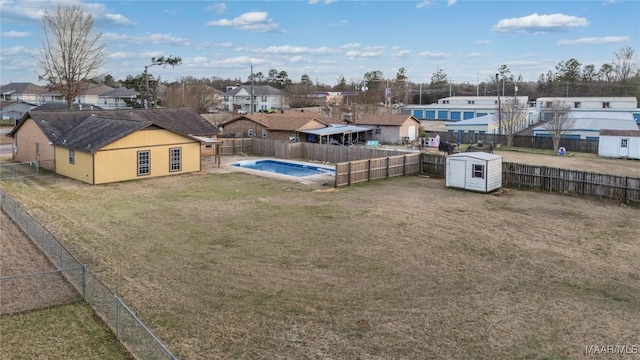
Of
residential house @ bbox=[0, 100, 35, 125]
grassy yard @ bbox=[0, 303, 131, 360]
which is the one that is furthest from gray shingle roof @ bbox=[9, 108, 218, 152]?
residential house @ bbox=[0, 100, 35, 125]

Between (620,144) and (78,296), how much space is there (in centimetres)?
4149

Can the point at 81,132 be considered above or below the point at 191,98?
below

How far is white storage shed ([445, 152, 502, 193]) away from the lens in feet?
87.2

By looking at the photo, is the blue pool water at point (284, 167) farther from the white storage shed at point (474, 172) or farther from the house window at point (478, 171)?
the house window at point (478, 171)

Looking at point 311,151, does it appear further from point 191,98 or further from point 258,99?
point 258,99

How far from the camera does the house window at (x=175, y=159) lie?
3177cm

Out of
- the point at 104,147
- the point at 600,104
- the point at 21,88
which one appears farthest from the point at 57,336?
the point at 21,88

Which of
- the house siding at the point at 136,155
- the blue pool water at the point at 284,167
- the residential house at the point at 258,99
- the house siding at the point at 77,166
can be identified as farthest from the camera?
the residential house at the point at 258,99

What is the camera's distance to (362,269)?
49.6 feet

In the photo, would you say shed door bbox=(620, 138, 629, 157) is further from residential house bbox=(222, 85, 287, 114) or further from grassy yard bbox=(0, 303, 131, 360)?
residential house bbox=(222, 85, 287, 114)

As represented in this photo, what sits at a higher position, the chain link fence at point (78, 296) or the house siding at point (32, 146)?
the house siding at point (32, 146)

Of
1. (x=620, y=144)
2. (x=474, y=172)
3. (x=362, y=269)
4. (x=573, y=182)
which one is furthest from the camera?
(x=620, y=144)

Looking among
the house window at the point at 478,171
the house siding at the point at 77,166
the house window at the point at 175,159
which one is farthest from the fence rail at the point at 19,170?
the house window at the point at 478,171

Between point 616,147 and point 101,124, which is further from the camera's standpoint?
point 616,147
